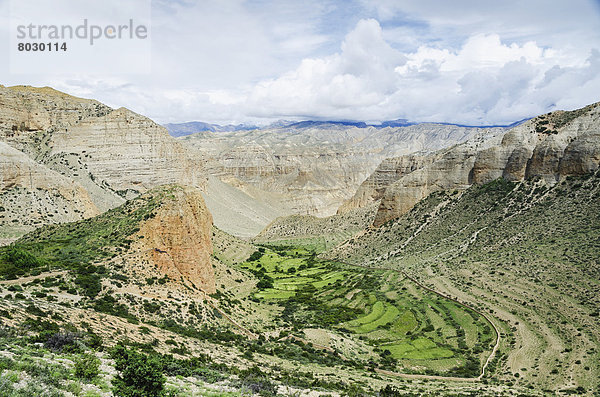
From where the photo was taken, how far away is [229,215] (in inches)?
5669

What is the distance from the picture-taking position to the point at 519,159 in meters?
63.4

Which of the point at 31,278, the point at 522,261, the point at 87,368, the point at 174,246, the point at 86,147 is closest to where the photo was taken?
the point at 87,368

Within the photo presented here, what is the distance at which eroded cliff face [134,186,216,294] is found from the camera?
36.9 metres

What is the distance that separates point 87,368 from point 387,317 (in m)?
37.8

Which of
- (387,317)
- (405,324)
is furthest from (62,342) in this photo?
(387,317)

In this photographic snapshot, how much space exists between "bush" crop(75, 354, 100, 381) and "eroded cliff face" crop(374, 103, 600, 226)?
201 ft

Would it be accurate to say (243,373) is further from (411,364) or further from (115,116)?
(115,116)

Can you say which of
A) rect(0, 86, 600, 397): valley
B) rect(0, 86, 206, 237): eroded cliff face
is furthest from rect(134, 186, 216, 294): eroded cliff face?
rect(0, 86, 206, 237): eroded cliff face

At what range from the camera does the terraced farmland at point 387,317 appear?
117 ft

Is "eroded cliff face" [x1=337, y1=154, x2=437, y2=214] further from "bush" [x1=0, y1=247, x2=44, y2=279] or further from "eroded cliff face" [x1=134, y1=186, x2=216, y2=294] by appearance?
"bush" [x1=0, y1=247, x2=44, y2=279]

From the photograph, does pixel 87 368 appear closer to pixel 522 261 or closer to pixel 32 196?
pixel 522 261

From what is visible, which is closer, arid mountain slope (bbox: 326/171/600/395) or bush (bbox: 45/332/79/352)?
bush (bbox: 45/332/79/352)

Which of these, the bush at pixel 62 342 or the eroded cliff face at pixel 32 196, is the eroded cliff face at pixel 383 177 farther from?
the bush at pixel 62 342

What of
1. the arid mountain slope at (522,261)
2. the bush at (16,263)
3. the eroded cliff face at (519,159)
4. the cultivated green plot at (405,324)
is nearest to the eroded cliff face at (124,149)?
the arid mountain slope at (522,261)
